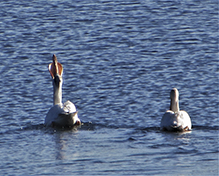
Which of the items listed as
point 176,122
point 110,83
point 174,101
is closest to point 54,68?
point 110,83

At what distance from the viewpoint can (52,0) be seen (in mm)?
31328

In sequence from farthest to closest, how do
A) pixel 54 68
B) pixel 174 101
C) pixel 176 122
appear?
pixel 54 68
pixel 174 101
pixel 176 122

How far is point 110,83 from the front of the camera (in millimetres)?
18281

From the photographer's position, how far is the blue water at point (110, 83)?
12.0 m

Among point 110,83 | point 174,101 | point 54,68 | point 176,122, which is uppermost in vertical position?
point 54,68

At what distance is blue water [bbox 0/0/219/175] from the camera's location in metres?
12.0

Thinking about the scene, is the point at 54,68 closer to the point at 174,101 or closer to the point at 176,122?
the point at 174,101

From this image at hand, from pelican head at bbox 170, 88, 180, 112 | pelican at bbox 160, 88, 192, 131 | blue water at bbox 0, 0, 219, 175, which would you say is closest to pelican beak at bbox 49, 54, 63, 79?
blue water at bbox 0, 0, 219, 175

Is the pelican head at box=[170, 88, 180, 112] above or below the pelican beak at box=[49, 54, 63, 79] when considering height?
below

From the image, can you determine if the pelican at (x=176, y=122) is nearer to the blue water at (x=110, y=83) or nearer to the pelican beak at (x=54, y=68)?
the blue water at (x=110, y=83)

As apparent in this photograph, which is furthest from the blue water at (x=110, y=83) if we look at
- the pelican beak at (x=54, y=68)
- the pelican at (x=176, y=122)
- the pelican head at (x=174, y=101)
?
the pelican beak at (x=54, y=68)

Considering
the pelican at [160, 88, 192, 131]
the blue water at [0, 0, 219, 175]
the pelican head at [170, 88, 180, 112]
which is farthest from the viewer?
the pelican head at [170, 88, 180, 112]

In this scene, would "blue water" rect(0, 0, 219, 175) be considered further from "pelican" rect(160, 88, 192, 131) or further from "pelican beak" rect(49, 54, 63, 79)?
"pelican beak" rect(49, 54, 63, 79)

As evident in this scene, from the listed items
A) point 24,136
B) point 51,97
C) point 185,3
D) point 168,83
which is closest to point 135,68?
point 168,83
